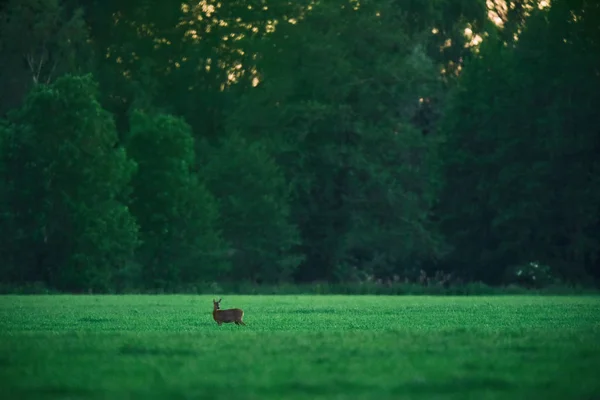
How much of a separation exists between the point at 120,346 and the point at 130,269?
3693cm

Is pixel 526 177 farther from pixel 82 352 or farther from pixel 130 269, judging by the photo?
pixel 82 352

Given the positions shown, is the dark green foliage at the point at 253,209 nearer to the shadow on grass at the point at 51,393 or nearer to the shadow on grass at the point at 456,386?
the shadow on grass at the point at 456,386

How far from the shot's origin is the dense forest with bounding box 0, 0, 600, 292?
50094mm

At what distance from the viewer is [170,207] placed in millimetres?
54344

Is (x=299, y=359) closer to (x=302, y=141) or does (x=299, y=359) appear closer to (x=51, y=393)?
(x=51, y=393)

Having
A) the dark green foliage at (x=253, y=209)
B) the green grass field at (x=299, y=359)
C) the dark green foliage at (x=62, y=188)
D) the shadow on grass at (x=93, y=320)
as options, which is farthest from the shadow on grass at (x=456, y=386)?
the dark green foliage at (x=253, y=209)

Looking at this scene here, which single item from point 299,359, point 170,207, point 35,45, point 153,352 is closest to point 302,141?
point 170,207

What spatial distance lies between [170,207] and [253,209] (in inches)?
190

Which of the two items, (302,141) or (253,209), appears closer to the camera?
(253,209)

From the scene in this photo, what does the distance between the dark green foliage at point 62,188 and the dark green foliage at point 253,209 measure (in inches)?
337

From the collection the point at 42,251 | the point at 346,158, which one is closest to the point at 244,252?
the point at 346,158

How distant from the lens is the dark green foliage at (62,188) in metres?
49.4

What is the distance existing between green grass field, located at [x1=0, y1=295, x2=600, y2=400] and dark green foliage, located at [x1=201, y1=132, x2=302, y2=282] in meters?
36.7

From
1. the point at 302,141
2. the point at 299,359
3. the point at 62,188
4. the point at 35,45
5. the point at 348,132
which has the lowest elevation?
the point at 299,359
